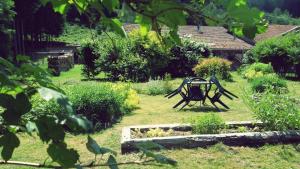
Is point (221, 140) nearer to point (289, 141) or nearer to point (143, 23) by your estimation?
point (289, 141)

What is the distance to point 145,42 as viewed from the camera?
2125 cm

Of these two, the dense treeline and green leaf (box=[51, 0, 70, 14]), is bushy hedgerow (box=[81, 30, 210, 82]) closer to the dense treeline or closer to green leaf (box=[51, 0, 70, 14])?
green leaf (box=[51, 0, 70, 14])

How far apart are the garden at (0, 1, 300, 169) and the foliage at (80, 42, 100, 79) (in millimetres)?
50

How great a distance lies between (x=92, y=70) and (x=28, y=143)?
Answer: 13609 millimetres

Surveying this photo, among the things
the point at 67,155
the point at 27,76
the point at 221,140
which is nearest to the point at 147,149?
the point at 67,155

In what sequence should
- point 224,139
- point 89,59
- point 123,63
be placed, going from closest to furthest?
point 224,139 → point 123,63 → point 89,59

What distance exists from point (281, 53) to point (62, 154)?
24.6 m

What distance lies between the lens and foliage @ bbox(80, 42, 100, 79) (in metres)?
21.8

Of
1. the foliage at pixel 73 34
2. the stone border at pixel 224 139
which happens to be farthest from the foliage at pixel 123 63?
the foliage at pixel 73 34

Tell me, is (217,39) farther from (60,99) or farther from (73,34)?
(60,99)

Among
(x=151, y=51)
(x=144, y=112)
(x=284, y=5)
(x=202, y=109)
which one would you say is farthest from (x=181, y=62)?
(x=284, y=5)

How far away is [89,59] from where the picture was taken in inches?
863

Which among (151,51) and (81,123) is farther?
(151,51)

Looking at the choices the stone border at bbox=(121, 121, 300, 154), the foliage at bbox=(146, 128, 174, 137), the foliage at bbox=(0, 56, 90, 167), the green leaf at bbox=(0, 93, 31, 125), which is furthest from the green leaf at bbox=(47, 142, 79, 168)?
the foliage at bbox=(146, 128, 174, 137)
